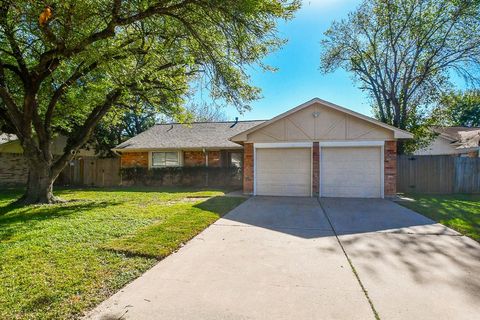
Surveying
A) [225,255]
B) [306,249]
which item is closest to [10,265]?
[225,255]

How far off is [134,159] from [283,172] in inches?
408

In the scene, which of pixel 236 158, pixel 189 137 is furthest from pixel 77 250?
pixel 189 137

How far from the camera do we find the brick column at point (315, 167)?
11562 millimetres

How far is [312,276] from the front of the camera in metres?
3.80

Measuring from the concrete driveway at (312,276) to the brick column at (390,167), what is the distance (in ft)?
15.9

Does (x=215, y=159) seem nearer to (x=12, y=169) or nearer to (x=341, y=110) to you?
(x=341, y=110)

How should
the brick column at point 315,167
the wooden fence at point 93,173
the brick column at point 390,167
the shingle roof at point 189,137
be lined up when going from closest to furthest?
the brick column at point 390,167, the brick column at point 315,167, the shingle roof at point 189,137, the wooden fence at point 93,173

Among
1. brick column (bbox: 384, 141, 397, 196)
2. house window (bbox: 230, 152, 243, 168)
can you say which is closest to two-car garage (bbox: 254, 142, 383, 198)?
brick column (bbox: 384, 141, 397, 196)

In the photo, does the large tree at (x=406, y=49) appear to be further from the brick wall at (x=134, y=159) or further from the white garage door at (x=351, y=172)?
the brick wall at (x=134, y=159)

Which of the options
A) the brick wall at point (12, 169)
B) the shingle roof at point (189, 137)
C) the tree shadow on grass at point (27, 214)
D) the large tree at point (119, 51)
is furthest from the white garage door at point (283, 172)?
the brick wall at point (12, 169)

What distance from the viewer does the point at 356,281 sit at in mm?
3639

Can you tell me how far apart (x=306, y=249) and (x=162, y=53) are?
725 cm

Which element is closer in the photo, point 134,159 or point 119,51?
point 119,51

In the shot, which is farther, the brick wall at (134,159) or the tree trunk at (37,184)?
the brick wall at (134,159)
